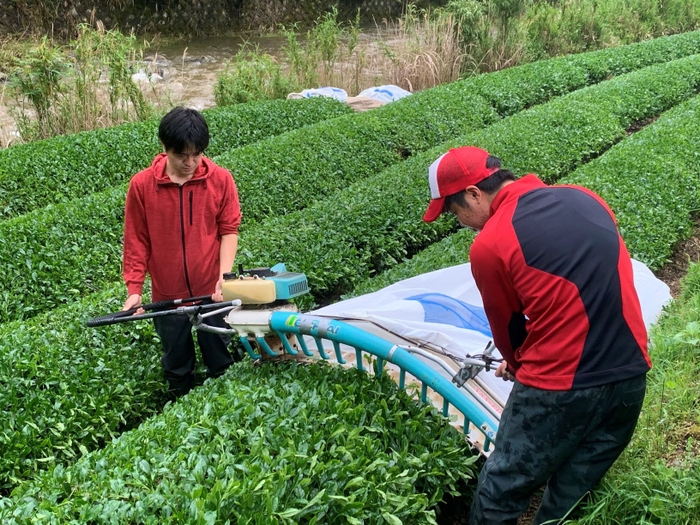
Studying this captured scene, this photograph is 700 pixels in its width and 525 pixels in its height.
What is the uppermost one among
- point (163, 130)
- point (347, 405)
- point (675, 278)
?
point (163, 130)

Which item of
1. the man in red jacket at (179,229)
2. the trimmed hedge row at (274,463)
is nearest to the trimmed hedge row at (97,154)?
the man in red jacket at (179,229)

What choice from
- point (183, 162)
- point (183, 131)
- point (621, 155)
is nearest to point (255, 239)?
point (183, 162)

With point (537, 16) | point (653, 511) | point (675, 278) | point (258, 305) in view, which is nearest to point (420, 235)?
point (675, 278)

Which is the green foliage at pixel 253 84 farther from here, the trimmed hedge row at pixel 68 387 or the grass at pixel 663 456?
the grass at pixel 663 456

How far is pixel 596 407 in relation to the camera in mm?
2273

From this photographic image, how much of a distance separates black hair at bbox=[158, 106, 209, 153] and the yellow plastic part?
71 centimetres

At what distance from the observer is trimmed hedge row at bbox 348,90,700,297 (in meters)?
5.33

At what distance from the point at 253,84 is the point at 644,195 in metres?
7.86

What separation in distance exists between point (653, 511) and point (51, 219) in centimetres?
576

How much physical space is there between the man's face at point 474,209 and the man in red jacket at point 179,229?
134 centimetres

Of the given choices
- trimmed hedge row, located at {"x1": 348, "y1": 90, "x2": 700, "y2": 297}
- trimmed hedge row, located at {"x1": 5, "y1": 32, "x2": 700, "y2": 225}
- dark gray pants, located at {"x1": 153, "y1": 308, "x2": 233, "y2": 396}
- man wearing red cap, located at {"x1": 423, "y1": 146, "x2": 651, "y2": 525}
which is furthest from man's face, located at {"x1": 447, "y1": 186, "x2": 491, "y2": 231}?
trimmed hedge row, located at {"x1": 5, "y1": 32, "x2": 700, "y2": 225}

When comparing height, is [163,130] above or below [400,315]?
above

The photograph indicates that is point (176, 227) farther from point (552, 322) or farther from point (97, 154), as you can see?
point (97, 154)

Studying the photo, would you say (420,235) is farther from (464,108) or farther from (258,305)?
Answer: (464,108)
